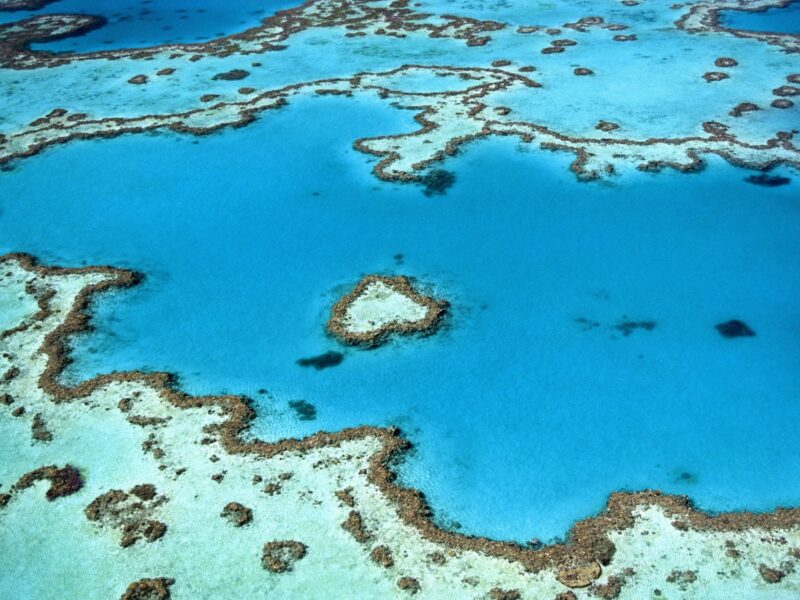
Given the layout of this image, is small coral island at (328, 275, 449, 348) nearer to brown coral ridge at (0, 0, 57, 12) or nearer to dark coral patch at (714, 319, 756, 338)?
dark coral patch at (714, 319, 756, 338)

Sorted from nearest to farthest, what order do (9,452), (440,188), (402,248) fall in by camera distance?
(9,452) < (402,248) < (440,188)

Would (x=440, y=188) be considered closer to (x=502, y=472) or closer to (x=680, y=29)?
(x=502, y=472)

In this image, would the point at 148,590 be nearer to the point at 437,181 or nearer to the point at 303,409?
the point at 303,409

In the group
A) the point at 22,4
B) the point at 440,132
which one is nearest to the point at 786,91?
the point at 440,132

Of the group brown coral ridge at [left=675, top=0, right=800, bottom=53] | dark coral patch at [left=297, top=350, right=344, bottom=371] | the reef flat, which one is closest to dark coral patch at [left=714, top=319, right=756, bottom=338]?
the reef flat

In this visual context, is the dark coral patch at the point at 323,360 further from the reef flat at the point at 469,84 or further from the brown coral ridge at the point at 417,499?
the reef flat at the point at 469,84

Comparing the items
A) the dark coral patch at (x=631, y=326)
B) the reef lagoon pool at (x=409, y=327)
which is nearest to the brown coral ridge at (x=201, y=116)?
the reef lagoon pool at (x=409, y=327)

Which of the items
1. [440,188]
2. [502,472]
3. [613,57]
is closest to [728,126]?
[613,57]

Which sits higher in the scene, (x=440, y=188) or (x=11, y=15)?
(x=11, y=15)
